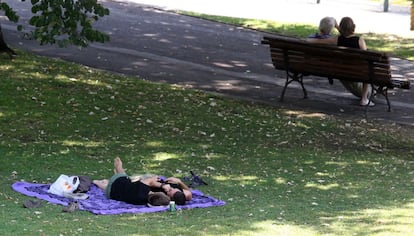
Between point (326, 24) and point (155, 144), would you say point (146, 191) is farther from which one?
point (326, 24)

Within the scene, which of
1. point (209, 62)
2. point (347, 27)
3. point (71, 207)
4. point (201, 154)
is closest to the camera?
point (71, 207)

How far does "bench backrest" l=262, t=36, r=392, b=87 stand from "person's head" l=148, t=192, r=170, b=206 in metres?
5.66

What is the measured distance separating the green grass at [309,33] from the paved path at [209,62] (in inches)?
26.6

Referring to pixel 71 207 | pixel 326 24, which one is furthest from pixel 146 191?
pixel 326 24

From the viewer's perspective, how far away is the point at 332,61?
12.4 m

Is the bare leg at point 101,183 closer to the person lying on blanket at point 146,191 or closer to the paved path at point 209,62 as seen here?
the person lying on blanket at point 146,191

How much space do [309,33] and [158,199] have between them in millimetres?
13600

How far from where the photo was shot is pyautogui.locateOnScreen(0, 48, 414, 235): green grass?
595 centimetres

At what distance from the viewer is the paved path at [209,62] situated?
43.1 feet

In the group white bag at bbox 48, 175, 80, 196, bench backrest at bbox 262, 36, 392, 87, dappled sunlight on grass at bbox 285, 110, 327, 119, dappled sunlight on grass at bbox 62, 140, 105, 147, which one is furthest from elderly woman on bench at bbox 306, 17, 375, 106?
white bag at bbox 48, 175, 80, 196

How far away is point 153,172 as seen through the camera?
27.4 ft

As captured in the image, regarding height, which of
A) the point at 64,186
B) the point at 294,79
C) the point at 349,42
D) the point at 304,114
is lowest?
the point at 304,114

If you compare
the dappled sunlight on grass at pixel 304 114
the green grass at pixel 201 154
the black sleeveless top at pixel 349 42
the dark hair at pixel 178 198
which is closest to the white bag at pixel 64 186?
the green grass at pixel 201 154

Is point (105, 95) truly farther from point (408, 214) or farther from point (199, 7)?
point (199, 7)
